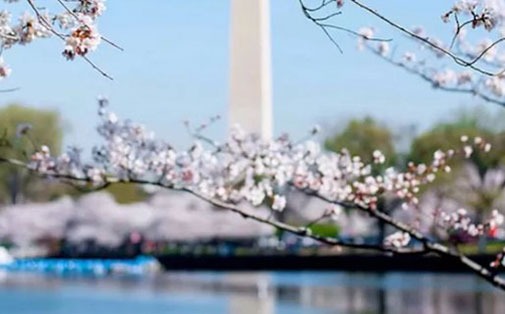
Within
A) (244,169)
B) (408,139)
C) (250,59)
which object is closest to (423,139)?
→ (408,139)

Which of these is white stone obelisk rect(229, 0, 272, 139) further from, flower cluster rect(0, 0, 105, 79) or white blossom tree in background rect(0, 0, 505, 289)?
flower cluster rect(0, 0, 105, 79)

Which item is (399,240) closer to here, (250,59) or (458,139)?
(250,59)

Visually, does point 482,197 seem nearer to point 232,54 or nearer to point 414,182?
point 232,54

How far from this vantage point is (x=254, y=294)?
14.1 metres

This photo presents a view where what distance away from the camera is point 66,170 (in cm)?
392

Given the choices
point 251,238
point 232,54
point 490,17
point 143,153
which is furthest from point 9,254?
point 490,17

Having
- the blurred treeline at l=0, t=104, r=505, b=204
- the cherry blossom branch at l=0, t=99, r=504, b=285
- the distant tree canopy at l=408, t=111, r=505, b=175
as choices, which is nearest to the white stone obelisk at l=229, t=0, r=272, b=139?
the blurred treeline at l=0, t=104, r=505, b=204

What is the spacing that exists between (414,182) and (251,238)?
22.4 metres

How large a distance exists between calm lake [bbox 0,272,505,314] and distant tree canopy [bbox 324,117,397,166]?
8.34 feet

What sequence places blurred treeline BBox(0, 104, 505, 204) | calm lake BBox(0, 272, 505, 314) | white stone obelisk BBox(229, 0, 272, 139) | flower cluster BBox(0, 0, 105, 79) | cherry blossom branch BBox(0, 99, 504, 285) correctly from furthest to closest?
1. blurred treeline BBox(0, 104, 505, 204)
2. white stone obelisk BBox(229, 0, 272, 139)
3. calm lake BBox(0, 272, 505, 314)
4. cherry blossom branch BBox(0, 99, 504, 285)
5. flower cluster BBox(0, 0, 105, 79)

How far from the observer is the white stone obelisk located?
58.2 ft

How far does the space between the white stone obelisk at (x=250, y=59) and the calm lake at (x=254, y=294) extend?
2779mm

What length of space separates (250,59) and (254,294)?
521 cm

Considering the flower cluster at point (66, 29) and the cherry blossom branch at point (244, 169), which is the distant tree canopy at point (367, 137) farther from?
the flower cluster at point (66, 29)
